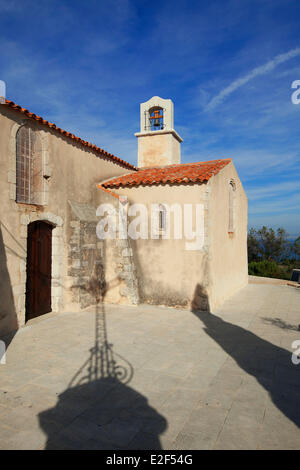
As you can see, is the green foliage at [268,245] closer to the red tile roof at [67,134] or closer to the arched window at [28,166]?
the red tile roof at [67,134]

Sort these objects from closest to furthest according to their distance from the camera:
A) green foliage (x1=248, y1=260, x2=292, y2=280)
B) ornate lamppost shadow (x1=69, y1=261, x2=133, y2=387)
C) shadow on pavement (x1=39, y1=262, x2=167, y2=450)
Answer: shadow on pavement (x1=39, y1=262, x2=167, y2=450), ornate lamppost shadow (x1=69, y1=261, x2=133, y2=387), green foliage (x1=248, y1=260, x2=292, y2=280)

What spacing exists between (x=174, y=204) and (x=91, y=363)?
5.88 meters

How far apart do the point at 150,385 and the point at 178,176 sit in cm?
700

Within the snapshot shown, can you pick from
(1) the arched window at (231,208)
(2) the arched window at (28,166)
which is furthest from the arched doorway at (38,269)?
(1) the arched window at (231,208)

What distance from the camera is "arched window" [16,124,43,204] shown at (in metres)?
7.63

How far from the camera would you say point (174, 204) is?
1003 centimetres

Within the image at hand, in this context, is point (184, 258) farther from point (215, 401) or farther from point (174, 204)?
point (215, 401)

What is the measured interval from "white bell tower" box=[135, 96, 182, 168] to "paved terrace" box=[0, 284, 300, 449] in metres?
9.38

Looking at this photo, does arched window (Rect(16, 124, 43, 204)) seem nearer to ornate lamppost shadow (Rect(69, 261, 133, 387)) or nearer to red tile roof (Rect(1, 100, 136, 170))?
red tile roof (Rect(1, 100, 136, 170))

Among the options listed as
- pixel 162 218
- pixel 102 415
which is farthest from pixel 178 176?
pixel 102 415

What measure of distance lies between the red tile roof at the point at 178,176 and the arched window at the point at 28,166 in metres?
2.95

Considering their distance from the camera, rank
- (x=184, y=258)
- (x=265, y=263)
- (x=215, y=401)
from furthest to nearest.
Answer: (x=265, y=263) < (x=184, y=258) < (x=215, y=401)

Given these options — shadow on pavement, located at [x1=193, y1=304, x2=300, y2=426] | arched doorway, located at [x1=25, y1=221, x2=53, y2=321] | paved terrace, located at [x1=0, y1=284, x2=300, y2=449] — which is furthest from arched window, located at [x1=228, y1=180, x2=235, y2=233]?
arched doorway, located at [x1=25, y1=221, x2=53, y2=321]
